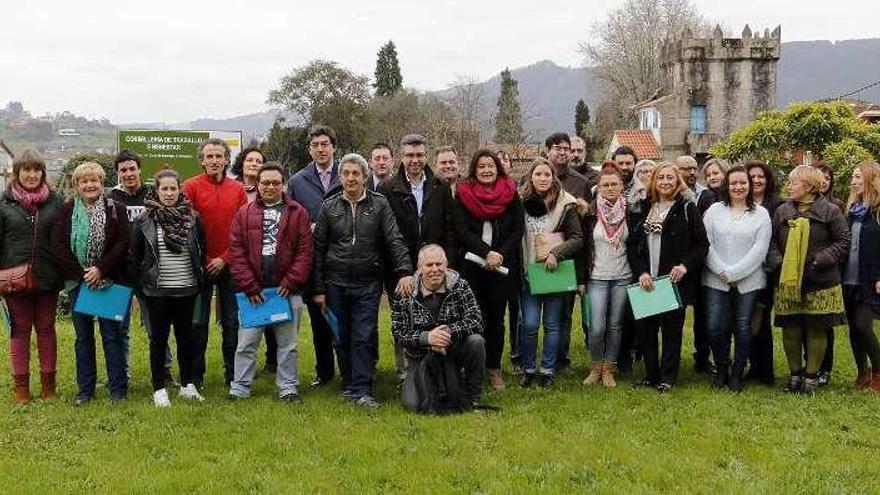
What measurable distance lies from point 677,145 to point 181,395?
4561 centimetres

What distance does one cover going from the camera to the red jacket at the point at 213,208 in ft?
23.7

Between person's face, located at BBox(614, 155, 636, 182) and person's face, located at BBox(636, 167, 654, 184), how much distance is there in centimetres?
19

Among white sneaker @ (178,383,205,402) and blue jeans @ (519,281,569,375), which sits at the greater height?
blue jeans @ (519,281,569,375)

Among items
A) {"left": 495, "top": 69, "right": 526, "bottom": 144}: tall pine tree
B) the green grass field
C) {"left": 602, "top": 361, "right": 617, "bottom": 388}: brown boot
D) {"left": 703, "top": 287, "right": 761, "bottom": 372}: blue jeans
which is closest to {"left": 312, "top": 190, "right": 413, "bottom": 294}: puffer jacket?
the green grass field

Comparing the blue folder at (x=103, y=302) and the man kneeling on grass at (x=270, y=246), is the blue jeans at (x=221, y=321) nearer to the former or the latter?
the man kneeling on grass at (x=270, y=246)

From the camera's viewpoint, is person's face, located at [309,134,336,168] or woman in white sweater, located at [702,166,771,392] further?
person's face, located at [309,134,336,168]

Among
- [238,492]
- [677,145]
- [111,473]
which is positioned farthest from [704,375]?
[677,145]

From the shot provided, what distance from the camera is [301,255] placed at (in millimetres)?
6891

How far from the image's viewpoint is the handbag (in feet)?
22.4

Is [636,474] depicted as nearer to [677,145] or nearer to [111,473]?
[111,473]

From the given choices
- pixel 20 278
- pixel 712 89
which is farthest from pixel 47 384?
pixel 712 89

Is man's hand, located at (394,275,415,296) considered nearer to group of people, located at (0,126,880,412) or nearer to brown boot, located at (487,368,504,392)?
group of people, located at (0,126,880,412)

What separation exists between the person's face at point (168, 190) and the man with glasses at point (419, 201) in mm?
1779

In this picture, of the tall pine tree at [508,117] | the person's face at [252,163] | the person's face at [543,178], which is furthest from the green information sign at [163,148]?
the tall pine tree at [508,117]
